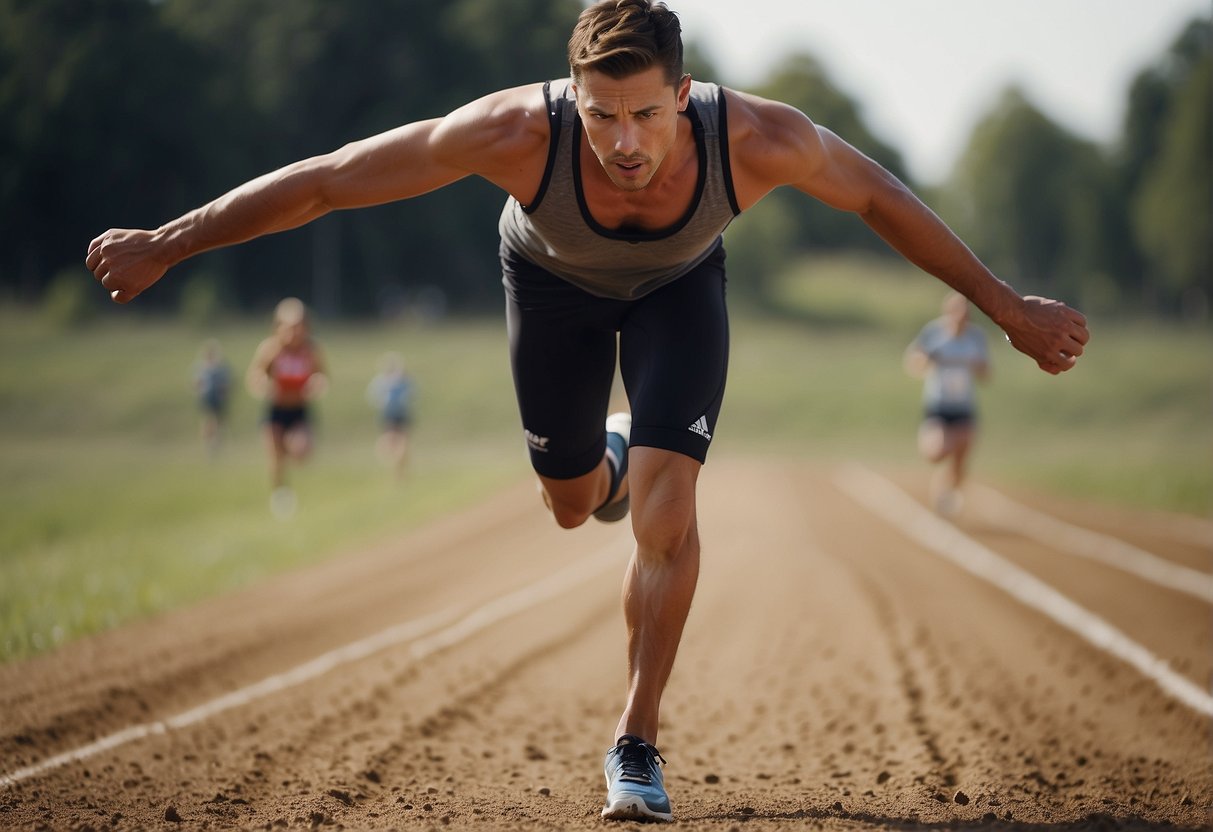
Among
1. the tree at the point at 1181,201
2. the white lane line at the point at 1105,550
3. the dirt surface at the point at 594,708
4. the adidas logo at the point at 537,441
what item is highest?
the tree at the point at 1181,201

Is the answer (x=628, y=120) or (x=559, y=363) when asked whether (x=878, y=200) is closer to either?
(x=628, y=120)

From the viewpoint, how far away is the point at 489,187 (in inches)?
1896

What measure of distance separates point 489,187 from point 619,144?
45.3 meters

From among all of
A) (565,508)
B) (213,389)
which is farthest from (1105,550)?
(213,389)

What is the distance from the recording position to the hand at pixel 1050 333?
4238 millimetres

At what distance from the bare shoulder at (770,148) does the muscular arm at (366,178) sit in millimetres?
646

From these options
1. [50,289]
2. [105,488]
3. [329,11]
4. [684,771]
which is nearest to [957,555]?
[684,771]

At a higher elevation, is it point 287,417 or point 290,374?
point 290,374

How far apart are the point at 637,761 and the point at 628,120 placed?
2029 mm

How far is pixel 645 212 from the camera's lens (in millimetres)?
4090

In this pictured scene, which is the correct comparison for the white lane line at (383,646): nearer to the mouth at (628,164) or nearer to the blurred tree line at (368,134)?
the mouth at (628,164)

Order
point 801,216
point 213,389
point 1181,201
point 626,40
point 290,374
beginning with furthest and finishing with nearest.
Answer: point 801,216, point 1181,201, point 213,389, point 290,374, point 626,40

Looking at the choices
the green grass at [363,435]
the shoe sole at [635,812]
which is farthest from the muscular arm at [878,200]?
the green grass at [363,435]

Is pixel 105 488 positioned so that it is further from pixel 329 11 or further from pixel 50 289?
pixel 329 11
